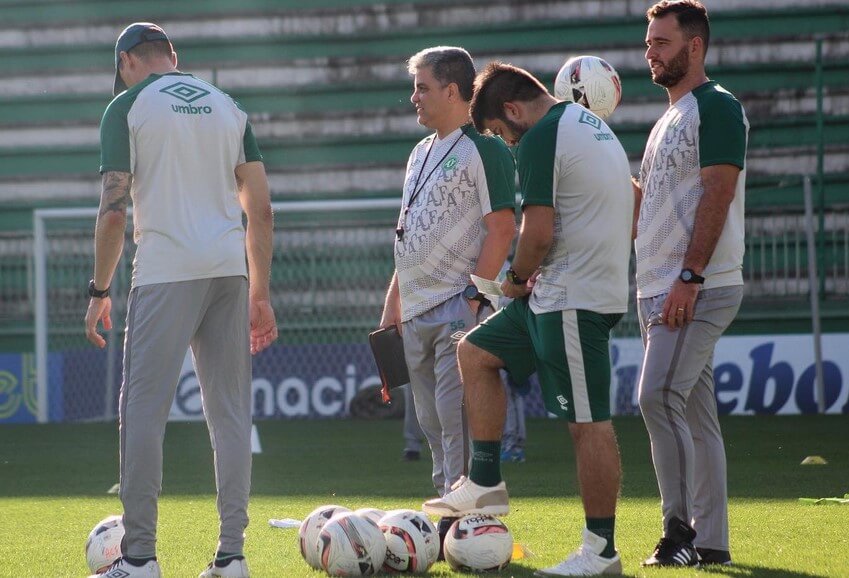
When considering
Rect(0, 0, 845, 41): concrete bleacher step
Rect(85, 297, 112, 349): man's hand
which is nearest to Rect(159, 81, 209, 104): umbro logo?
Rect(85, 297, 112, 349): man's hand

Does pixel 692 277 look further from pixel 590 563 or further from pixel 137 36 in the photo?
pixel 137 36

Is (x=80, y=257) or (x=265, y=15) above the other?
(x=265, y=15)

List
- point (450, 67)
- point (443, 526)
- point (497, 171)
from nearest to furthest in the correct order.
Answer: point (443, 526) < point (497, 171) < point (450, 67)

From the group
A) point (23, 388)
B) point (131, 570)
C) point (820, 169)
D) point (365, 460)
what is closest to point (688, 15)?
point (131, 570)

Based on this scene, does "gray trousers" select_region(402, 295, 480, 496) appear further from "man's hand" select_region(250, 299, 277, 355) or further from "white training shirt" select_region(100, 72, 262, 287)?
"white training shirt" select_region(100, 72, 262, 287)

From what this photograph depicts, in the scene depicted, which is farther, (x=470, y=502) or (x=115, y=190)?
(x=470, y=502)

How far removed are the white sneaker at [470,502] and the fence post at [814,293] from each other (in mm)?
8666

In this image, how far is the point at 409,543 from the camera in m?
4.68

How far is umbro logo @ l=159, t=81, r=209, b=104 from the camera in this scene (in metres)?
4.57

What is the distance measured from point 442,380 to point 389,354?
1.40 feet

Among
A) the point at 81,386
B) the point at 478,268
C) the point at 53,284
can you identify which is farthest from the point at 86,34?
the point at 478,268

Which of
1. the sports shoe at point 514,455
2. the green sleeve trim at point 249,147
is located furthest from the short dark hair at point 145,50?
the sports shoe at point 514,455

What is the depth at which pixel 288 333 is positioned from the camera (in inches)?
570

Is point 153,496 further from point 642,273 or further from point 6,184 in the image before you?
point 6,184
